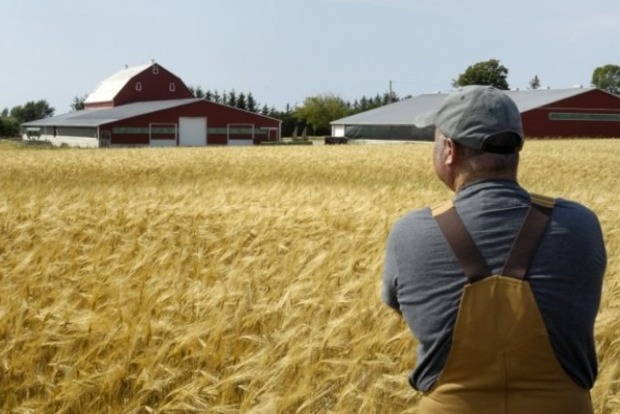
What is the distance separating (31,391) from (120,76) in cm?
8909

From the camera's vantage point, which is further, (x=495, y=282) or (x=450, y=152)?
(x=450, y=152)

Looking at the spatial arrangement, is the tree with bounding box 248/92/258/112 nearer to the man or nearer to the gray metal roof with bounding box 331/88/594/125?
the gray metal roof with bounding box 331/88/594/125

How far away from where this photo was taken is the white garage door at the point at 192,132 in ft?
224

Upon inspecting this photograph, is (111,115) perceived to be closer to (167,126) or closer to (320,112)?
(167,126)

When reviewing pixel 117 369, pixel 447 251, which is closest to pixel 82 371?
pixel 117 369

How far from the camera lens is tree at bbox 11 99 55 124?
133125 millimetres

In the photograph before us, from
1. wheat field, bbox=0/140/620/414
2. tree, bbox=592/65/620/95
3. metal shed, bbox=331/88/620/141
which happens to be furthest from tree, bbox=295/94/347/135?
wheat field, bbox=0/140/620/414

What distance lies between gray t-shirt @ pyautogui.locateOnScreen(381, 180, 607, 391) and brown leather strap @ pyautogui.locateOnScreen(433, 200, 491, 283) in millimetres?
17

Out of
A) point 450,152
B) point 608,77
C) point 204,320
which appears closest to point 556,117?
point 204,320

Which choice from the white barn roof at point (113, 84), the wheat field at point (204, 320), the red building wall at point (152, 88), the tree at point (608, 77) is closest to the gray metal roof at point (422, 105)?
the red building wall at point (152, 88)

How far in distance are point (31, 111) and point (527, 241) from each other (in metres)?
139

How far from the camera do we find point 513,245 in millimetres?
2559

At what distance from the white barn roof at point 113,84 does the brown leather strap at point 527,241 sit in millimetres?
85427

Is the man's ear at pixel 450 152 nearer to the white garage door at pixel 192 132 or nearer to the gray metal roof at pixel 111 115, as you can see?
the gray metal roof at pixel 111 115
